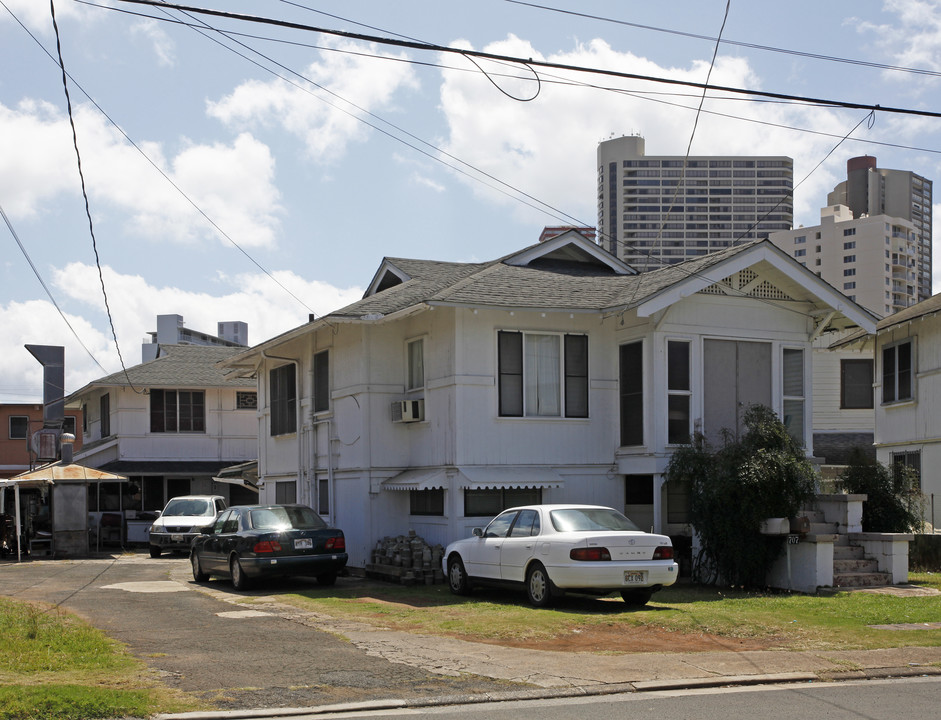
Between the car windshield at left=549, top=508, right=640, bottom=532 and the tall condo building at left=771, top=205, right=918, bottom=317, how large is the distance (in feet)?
319

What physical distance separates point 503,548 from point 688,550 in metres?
5.15

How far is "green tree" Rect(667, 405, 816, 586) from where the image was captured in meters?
16.7

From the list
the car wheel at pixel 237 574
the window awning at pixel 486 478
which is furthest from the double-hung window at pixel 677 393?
the car wheel at pixel 237 574

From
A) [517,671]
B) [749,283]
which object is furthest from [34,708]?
[749,283]

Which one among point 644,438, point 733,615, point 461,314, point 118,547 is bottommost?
point 118,547

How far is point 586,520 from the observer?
48.9 feet

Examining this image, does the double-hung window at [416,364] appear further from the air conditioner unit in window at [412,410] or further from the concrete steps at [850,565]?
the concrete steps at [850,565]

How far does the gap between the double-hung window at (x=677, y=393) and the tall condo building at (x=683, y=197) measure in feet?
141

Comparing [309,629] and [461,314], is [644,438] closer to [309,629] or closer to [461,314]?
[461,314]

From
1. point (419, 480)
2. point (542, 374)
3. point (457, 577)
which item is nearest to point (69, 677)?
point (457, 577)

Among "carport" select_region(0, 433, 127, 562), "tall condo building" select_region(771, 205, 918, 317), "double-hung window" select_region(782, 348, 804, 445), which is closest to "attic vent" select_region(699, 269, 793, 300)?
"double-hung window" select_region(782, 348, 804, 445)

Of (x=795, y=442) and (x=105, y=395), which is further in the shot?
(x=105, y=395)

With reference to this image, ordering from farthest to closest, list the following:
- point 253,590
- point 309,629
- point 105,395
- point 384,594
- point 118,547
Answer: point 105,395
point 118,547
point 253,590
point 384,594
point 309,629

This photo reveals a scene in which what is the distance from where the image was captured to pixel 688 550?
62.5 ft
